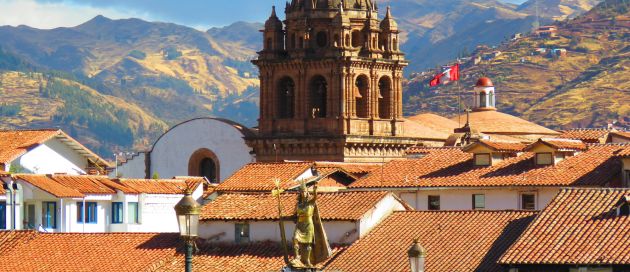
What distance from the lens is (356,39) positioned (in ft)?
420

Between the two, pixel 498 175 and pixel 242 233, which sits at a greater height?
pixel 498 175

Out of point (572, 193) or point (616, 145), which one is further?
point (616, 145)

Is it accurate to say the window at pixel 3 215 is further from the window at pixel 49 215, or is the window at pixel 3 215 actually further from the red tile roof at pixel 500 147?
the red tile roof at pixel 500 147

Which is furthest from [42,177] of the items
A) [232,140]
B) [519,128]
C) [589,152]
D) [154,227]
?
[519,128]

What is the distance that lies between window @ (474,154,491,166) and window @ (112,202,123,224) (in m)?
16.2

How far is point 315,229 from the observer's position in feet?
168

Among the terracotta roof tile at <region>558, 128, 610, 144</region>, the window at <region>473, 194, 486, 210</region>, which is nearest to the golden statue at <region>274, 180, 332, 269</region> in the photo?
the window at <region>473, 194, 486, 210</region>

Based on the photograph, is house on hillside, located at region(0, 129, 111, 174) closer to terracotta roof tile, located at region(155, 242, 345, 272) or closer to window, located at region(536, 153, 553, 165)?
window, located at region(536, 153, 553, 165)

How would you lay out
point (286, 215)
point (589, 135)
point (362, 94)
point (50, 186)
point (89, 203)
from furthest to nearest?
point (362, 94), point (589, 135), point (89, 203), point (50, 186), point (286, 215)

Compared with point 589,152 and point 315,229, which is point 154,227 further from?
point 315,229

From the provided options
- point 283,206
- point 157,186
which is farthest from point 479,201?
point 157,186

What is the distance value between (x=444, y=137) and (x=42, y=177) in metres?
47.6

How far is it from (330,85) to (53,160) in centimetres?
2030

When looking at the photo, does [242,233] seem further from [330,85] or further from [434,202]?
[330,85]
